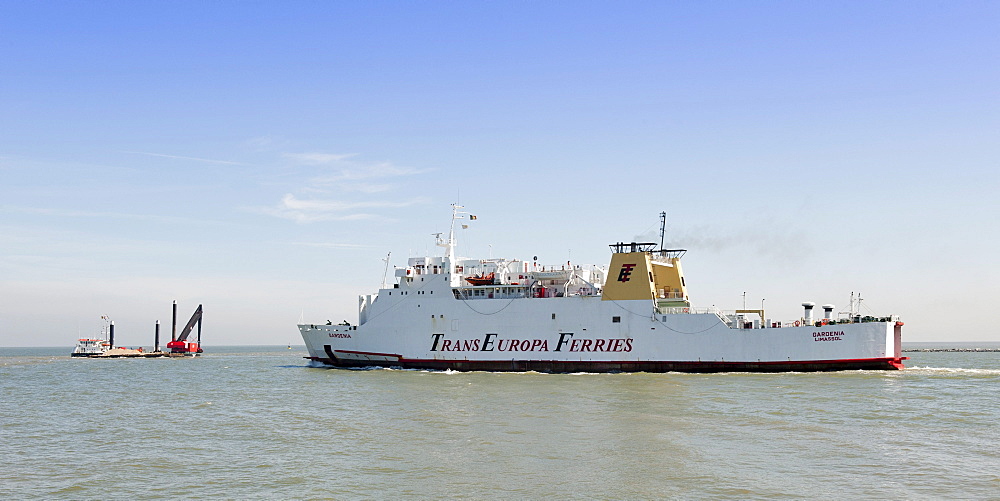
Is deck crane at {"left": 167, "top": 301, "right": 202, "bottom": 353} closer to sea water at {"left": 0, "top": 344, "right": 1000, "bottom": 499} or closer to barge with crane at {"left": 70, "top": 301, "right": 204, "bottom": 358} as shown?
barge with crane at {"left": 70, "top": 301, "right": 204, "bottom": 358}

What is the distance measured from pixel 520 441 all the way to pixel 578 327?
56.9 feet

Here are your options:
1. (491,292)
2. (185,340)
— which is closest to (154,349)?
(185,340)

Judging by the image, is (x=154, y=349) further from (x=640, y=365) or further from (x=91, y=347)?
(x=640, y=365)

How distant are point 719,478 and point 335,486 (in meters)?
6.16

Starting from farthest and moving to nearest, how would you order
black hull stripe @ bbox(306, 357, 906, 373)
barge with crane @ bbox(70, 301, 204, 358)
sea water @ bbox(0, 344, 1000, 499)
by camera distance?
barge with crane @ bbox(70, 301, 204, 358), black hull stripe @ bbox(306, 357, 906, 373), sea water @ bbox(0, 344, 1000, 499)

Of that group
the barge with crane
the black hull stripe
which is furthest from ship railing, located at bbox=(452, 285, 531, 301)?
the barge with crane

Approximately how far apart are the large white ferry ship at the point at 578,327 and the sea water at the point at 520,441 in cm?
240

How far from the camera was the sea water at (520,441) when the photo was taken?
467 inches

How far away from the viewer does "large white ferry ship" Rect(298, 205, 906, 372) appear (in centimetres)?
3030

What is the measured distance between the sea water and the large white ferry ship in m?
2.40

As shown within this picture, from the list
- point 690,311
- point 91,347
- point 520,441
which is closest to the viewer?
point 520,441

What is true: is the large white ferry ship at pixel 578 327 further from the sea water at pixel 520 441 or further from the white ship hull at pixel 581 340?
the sea water at pixel 520 441

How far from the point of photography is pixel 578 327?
108 ft

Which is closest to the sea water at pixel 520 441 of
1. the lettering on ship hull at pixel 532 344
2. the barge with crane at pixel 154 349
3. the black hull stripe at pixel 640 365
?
the black hull stripe at pixel 640 365
